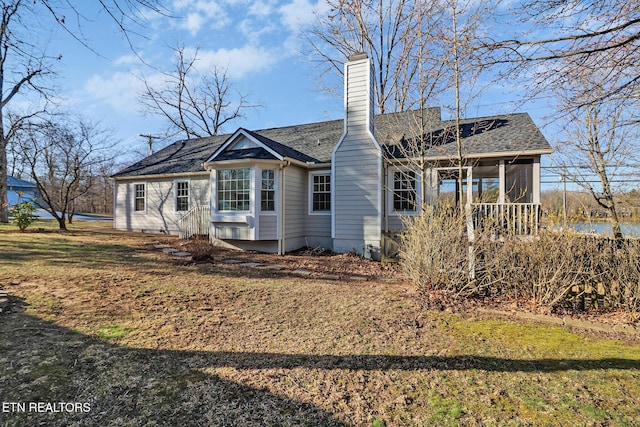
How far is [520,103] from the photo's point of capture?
488 centimetres

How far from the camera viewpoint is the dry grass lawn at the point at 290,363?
7.85 ft

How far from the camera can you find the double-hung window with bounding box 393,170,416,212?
9875 millimetres

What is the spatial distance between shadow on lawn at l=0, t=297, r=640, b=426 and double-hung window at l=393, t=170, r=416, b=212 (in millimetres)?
6891

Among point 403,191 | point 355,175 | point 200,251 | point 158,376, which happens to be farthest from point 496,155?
point 158,376

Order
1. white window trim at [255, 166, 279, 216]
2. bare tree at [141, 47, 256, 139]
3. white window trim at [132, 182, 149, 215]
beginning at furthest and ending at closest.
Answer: bare tree at [141, 47, 256, 139] → white window trim at [132, 182, 149, 215] → white window trim at [255, 166, 279, 216]

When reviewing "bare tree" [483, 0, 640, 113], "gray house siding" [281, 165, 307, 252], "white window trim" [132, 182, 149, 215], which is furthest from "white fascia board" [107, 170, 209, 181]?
"bare tree" [483, 0, 640, 113]

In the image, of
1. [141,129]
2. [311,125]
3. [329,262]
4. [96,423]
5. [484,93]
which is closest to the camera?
[96,423]

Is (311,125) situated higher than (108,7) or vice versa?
(311,125)

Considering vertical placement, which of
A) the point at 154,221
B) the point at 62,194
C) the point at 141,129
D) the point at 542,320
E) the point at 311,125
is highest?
the point at 141,129

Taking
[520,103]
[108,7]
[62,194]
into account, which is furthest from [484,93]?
[62,194]

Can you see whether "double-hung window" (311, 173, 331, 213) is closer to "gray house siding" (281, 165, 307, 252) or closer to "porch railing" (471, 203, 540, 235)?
"gray house siding" (281, 165, 307, 252)

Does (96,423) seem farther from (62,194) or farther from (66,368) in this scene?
(62,194)

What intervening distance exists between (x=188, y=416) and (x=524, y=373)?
124 inches

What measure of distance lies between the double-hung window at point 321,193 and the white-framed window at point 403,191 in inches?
90.1
